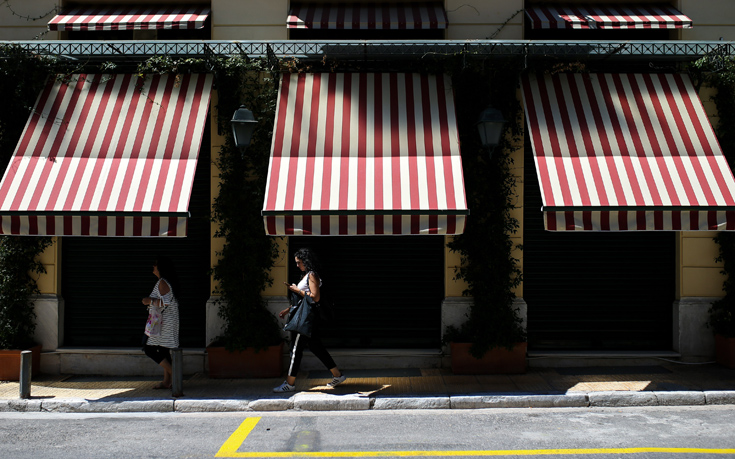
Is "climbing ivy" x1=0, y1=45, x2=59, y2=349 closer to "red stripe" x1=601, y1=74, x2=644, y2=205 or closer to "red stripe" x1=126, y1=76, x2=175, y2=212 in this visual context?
"red stripe" x1=126, y1=76, x2=175, y2=212

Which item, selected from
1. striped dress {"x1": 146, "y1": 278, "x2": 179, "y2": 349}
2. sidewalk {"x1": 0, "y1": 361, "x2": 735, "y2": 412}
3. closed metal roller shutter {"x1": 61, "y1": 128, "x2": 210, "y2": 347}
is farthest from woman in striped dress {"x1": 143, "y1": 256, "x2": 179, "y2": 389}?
closed metal roller shutter {"x1": 61, "y1": 128, "x2": 210, "y2": 347}

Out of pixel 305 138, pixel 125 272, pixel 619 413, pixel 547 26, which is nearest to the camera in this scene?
pixel 619 413

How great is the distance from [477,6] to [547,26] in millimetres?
1269

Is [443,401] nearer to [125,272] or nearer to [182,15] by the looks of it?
[125,272]

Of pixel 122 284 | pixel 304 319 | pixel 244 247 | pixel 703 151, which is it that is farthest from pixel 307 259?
pixel 703 151

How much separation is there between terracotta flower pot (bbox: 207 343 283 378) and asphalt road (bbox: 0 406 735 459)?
155 cm

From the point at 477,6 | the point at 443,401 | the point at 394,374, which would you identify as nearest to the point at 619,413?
the point at 443,401

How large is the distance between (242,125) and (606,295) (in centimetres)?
672

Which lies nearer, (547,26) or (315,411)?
(315,411)

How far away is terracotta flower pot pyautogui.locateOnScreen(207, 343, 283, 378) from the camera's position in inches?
334

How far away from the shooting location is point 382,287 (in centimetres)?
940

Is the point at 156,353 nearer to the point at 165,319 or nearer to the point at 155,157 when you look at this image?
the point at 165,319

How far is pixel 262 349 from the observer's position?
333 inches

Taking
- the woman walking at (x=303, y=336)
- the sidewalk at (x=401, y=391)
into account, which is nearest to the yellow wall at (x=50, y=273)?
the sidewalk at (x=401, y=391)
